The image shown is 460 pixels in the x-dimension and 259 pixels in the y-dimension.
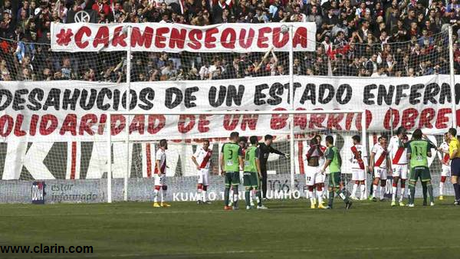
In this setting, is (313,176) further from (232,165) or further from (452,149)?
(452,149)

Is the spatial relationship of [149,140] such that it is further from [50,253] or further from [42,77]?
[50,253]

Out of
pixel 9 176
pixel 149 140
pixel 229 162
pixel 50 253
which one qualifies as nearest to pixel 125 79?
pixel 149 140

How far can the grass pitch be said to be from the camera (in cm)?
1895

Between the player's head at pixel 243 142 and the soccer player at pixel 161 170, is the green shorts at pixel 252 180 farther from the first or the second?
the player's head at pixel 243 142

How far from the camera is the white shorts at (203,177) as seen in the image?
36625mm

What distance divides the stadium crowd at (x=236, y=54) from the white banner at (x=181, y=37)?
547 millimetres

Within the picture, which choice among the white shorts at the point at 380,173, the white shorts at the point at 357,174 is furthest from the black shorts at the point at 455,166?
the white shorts at the point at 357,174

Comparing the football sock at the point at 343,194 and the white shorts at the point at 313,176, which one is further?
the white shorts at the point at 313,176

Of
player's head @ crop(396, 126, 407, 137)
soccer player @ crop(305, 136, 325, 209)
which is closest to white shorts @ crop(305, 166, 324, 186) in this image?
soccer player @ crop(305, 136, 325, 209)

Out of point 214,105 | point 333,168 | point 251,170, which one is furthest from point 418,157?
point 214,105

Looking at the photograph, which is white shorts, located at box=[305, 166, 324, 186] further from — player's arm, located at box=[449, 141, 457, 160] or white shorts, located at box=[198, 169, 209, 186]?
white shorts, located at box=[198, 169, 209, 186]

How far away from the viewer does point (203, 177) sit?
36.7 meters

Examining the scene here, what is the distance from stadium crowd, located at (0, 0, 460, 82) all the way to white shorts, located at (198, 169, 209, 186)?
14.0 ft

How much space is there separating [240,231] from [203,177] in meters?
13.6
